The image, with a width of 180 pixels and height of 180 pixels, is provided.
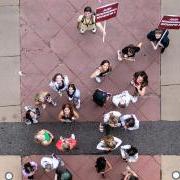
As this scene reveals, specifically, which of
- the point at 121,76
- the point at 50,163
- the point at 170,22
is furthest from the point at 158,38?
the point at 50,163

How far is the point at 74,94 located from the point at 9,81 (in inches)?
76.8

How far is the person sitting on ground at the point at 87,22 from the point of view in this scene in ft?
47.4

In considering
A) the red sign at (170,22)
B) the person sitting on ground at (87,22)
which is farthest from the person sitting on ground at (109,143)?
the red sign at (170,22)

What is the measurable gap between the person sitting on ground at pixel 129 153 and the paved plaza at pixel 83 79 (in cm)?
53

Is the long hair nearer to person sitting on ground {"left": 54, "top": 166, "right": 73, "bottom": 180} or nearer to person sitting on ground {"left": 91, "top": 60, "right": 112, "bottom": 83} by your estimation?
person sitting on ground {"left": 54, "top": 166, "right": 73, "bottom": 180}

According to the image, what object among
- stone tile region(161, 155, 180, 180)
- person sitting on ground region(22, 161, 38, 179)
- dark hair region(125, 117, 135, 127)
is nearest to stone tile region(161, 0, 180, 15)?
dark hair region(125, 117, 135, 127)

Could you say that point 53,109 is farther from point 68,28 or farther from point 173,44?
point 173,44

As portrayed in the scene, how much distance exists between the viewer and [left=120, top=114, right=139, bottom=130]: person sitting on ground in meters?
14.4

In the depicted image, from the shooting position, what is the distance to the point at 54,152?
15.1 metres

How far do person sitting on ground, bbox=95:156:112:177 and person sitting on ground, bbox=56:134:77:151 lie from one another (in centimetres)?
74

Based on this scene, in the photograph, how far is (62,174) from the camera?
14297 millimetres

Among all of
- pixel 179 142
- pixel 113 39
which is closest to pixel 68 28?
pixel 113 39

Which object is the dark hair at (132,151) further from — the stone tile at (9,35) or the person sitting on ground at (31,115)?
the stone tile at (9,35)

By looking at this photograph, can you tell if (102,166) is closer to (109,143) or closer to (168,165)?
(109,143)
